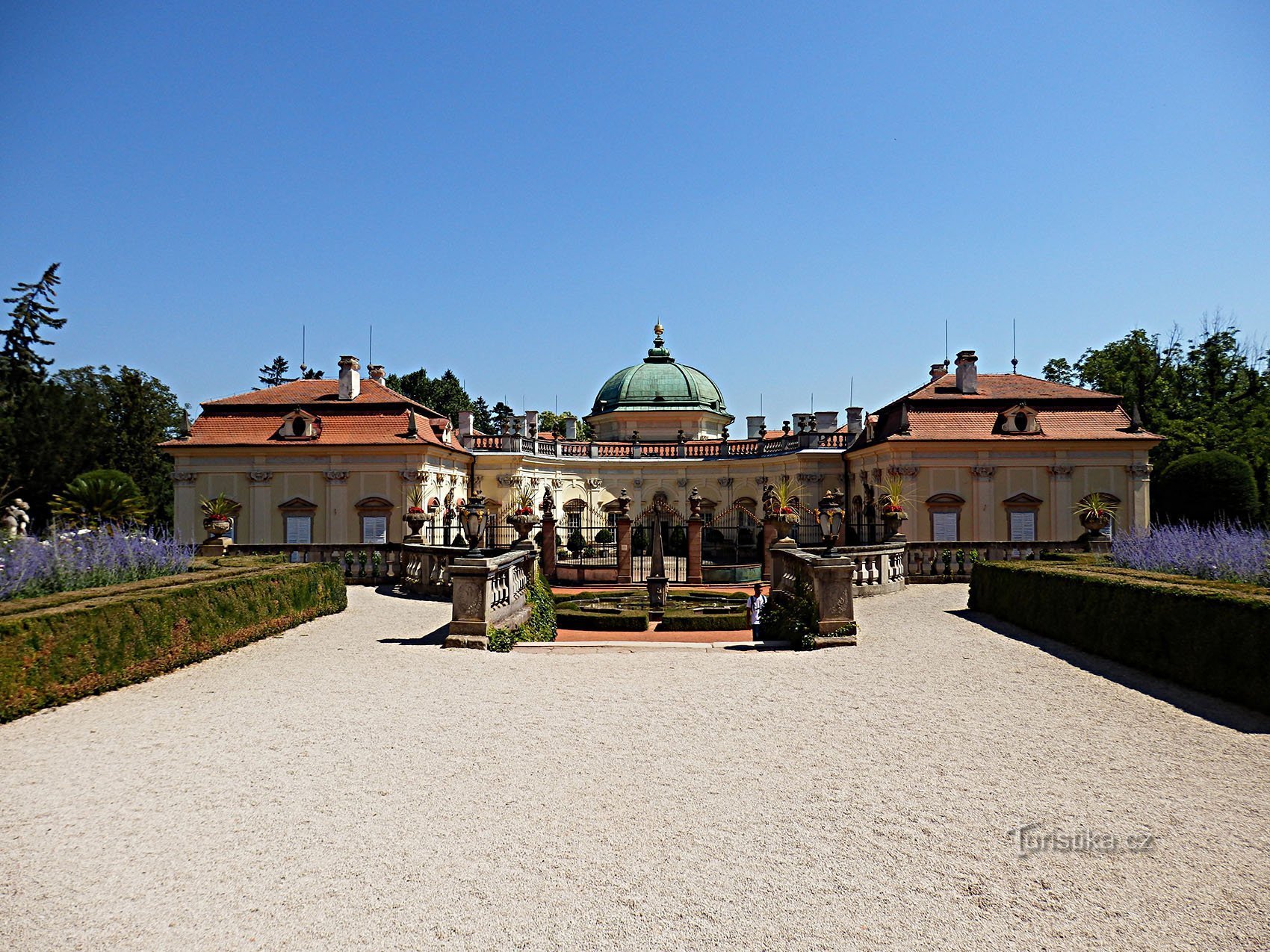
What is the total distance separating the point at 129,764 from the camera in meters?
6.82

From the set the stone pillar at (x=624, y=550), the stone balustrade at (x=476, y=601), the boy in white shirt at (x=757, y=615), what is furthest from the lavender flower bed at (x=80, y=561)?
the stone pillar at (x=624, y=550)

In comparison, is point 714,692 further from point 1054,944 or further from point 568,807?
point 1054,944

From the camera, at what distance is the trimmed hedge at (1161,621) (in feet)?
28.4

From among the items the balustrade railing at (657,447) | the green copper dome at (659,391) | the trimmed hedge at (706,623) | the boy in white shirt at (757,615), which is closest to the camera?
the boy in white shirt at (757,615)

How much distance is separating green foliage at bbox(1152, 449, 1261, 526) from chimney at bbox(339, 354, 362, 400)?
33.3 m

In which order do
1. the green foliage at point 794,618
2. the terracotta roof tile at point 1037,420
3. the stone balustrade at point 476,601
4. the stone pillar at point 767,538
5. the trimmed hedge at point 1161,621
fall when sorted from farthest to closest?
1. the terracotta roof tile at point 1037,420
2. the stone pillar at point 767,538
3. the green foliage at point 794,618
4. the stone balustrade at point 476,601
5. the trimmed hedge at point 1161,621

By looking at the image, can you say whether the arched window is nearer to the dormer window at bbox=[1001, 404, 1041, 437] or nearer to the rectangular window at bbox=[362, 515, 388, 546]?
the dormer window at bbox=[1001, 404, 1041, 437]

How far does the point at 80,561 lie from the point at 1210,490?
36.9m

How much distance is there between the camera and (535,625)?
47.5 ft

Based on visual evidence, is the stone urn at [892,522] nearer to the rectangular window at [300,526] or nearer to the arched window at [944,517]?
the arched window at [944,517]

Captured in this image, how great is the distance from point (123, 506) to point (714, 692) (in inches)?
1113

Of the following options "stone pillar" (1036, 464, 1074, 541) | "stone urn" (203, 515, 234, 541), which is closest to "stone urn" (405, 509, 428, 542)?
"stone urn" (203, 515, 234, 541)
